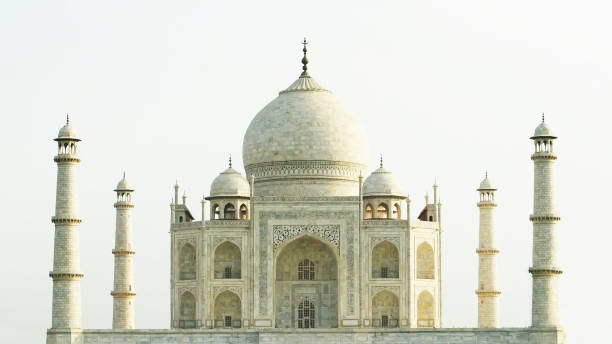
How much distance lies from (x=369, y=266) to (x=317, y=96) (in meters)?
6.21

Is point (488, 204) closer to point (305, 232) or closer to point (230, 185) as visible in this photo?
point (305, 232)

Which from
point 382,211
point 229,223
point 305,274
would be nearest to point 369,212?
point 382,211

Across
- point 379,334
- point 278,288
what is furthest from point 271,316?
point 379,334

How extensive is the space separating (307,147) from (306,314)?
16.9ft

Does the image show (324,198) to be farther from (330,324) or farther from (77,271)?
(77,271)

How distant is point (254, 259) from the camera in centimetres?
4544

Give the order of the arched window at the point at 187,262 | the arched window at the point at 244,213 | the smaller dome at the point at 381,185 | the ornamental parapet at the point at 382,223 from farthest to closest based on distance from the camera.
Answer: the arched window at the point at 244,213 → the arched window at the point at 187,262 → the smaller dome at the point at 381,185 → the ornamental parapet at the point at 382,223

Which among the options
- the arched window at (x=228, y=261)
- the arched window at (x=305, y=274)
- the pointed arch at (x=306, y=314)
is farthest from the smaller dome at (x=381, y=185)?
the arched window at (x=228, y=261)

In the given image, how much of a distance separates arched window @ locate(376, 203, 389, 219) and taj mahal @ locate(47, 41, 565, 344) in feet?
0.13

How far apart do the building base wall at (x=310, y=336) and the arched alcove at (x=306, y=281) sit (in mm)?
3969

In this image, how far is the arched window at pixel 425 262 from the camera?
46406 millimetres

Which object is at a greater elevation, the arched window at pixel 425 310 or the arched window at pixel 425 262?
the arched window at pixel 425 262

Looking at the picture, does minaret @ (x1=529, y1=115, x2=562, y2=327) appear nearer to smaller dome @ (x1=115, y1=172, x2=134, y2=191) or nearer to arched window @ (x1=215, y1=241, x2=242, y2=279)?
arched window @ (x1=215, y1=241, x2=242, y2=279)

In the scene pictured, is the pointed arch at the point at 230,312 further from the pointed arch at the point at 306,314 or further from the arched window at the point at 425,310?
the arched window at the point at 425,310
